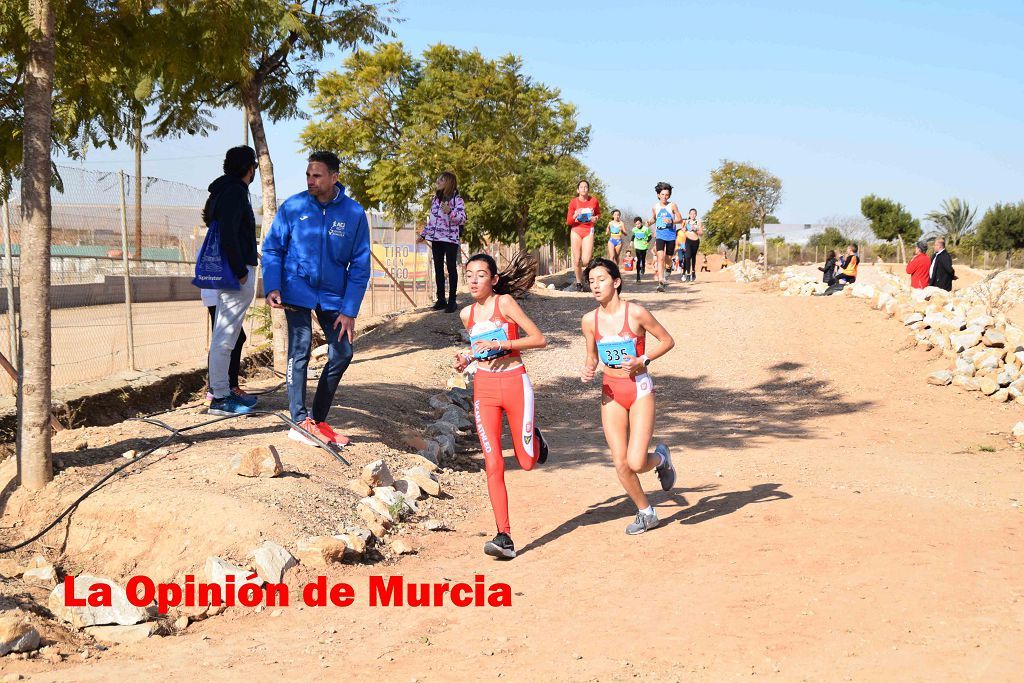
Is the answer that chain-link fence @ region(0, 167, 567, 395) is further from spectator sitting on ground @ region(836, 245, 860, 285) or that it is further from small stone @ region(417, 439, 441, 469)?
spectator sitting on ground @ region(836, 245, 860, 285)

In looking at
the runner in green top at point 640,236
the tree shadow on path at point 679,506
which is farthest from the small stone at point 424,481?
the runner in green top at point 640,236

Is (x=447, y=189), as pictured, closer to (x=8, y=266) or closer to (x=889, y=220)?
(x=8, y=266)

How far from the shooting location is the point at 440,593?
5.21m

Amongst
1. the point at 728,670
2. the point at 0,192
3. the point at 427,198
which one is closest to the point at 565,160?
the point at 427,198

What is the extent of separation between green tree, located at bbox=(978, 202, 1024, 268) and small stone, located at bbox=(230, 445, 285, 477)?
54368 millimetres

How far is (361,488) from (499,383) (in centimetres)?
135

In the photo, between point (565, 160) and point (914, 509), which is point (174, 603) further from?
point (565, 160)

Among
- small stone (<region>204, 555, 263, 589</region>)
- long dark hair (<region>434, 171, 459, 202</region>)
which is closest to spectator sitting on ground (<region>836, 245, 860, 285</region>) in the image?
long dark hair (<region>434, 171, 459, 202</region>)

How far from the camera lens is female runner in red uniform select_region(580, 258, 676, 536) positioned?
6016 millimetres

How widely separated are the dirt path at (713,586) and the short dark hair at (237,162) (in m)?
3.11

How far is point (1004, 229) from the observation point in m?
53.7

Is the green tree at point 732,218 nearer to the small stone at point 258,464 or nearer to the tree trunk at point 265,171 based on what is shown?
the tree trunk at point 265,171

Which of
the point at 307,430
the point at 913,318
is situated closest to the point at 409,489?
the point at 307,430

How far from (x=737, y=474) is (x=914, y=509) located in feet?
6.07
